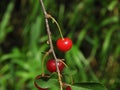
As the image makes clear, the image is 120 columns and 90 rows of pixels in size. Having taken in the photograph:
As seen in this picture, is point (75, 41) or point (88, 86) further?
point (75, 41)

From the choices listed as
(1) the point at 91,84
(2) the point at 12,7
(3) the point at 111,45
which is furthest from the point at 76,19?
(1) the point at 91,84

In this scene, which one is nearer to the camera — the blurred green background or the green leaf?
the green leaf

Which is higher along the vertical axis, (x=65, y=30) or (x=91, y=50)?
(x=65, y=30)

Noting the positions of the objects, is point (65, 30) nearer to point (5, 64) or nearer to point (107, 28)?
point (107, 28)

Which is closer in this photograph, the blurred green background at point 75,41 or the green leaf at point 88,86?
the green leaf at point 88,86

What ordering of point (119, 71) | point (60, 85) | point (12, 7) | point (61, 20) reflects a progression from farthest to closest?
point (12, 7), point (61, 20), point (119, 71), point (60, 85)

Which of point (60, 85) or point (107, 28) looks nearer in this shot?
point (60, 85)

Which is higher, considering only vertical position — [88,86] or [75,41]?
[88,86]

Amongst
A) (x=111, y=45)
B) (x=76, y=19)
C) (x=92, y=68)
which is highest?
(x=76, y=19)
